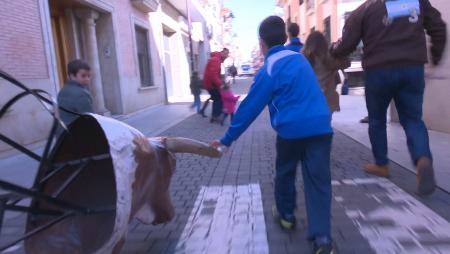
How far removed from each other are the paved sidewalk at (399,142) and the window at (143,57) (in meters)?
7.99

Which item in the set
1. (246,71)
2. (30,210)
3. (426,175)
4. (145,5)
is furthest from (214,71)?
(246,71)

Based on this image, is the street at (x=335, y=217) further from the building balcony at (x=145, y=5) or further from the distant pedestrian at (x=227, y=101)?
the building balcony at (x=145, y=5)

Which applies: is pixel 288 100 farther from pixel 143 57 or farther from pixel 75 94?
pixel 143 57

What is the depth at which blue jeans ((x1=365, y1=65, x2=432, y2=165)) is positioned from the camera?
3986 millimetres

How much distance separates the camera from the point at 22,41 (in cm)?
742

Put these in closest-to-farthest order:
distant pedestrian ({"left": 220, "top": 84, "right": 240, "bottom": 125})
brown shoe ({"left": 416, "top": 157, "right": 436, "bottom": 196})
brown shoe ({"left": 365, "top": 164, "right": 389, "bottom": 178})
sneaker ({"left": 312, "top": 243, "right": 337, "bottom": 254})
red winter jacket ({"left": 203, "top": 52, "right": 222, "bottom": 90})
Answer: sneaker ({"left": 312, "top": 243, "right": 337, "bottom": 254}) → brown shoe ({"left": 416, "top": 157, "right": 436, "bottom": 196}) → brown shoe ({"left": 365, "top": 164, "right": 389, "bottom": 178}) → red winter jacket ({"left": 203, "top": 52, "right": 222, "bottom": 90}) → distant pedestrian ({"left": 220, "top": 84, "right": 240, "bottom": 125})

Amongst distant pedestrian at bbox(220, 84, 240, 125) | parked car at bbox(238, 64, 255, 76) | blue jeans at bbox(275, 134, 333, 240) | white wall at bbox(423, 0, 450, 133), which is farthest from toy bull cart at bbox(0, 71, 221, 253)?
parked car at bbox(238, 64, 255, 76)

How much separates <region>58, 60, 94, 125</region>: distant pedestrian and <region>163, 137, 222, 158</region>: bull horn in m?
1.43

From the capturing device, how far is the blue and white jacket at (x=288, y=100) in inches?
108

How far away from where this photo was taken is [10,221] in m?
4.03

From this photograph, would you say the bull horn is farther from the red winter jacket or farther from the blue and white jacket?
the red winter jacket

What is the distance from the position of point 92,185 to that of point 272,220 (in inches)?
60.1

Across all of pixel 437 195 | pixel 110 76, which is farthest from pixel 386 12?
pixel 110 76

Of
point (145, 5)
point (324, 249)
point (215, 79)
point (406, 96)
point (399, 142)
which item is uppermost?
point (145, 5)
